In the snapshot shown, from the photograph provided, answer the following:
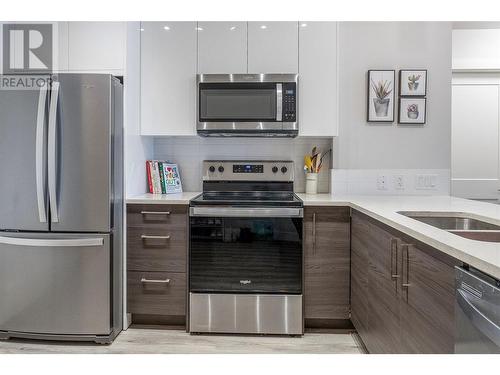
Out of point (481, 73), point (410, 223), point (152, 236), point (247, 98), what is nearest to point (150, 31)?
point (247, 98)

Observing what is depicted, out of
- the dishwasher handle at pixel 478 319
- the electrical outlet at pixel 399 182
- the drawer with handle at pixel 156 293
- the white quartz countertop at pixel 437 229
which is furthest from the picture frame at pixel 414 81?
the drawer with handle at pixel 156 293

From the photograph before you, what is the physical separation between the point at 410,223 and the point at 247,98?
58.3 inches

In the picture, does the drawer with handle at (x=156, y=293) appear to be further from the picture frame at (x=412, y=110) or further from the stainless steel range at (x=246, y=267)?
the picture frame at (x=412, y=110)

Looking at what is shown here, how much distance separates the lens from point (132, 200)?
230 centimetres

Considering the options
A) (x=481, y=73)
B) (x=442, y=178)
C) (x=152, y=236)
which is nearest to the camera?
(x=152, y=236)

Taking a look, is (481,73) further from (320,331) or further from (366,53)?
(320,331)

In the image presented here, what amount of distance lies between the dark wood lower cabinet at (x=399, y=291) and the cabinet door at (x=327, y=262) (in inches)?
3.7

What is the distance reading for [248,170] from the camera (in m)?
2.75

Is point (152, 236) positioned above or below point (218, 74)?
below

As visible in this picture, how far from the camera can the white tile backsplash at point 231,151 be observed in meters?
2.84

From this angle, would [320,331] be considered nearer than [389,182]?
Yes

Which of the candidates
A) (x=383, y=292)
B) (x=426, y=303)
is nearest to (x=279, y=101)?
(x=383, y=292)

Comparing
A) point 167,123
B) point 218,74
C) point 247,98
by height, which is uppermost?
point 218,74

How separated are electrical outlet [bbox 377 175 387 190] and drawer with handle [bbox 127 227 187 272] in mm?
1484
